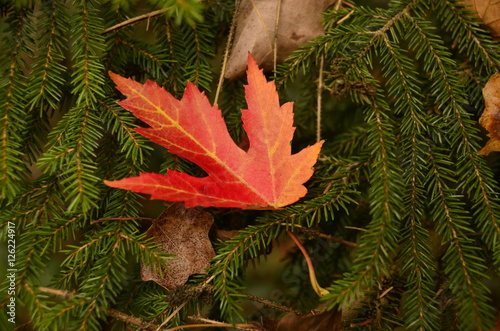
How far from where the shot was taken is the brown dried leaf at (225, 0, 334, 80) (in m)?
0.99

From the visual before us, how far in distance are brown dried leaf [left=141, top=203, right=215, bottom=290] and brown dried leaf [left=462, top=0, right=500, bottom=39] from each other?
78cm

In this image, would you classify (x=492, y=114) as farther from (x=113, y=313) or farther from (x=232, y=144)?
(x=113, y=313)

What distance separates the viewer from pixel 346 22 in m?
0.98

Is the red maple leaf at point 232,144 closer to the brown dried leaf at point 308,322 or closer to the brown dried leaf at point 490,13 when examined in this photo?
the brown dried leaf at point 308,322

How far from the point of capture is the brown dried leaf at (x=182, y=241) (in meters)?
0.83

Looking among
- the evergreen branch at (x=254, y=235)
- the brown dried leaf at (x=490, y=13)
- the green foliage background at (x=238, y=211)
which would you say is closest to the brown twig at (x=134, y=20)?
the green foliage background at (x=238, y=211)

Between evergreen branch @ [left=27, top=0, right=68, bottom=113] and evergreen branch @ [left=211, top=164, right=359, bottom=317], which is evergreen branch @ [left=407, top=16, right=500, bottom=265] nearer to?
evergreen branch @ [left=211, top=164, right=359, bottom=317]

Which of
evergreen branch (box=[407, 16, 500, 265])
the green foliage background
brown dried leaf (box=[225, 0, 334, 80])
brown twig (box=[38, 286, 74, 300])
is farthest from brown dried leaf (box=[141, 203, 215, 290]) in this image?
evergreen branch (box=[407, 16, 500, 265])

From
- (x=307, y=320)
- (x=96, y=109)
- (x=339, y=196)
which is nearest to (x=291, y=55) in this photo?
(x=339, y=196)

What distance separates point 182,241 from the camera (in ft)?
2.81

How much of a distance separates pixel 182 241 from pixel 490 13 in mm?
874

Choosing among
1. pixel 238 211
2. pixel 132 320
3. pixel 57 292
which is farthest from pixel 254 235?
pixel 57 292

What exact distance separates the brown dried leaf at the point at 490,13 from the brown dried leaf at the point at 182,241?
781 millimetres

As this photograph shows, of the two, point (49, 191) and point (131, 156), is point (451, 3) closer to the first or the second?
point (131, 156)
